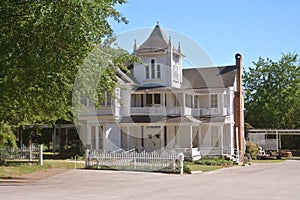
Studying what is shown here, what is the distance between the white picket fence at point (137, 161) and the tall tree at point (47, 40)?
9.15 metres

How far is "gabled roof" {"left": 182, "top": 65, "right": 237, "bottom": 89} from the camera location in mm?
42125

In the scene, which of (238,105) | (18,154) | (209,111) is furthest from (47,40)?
(238,105)

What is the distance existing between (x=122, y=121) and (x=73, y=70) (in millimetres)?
19790

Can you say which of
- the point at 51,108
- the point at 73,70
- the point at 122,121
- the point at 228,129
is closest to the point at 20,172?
the point at 51,108

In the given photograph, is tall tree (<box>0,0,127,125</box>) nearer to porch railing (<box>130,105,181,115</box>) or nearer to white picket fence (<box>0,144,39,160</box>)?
white picket fence (<box>0,144,39,160</box>)

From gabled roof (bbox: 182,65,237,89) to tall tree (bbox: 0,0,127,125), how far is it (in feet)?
78.0

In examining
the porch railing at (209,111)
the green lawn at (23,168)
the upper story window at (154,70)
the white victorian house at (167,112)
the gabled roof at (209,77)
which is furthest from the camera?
the gabled roof at (209,77)

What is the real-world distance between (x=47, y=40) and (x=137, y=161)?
11856 mm

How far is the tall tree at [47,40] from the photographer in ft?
55.6

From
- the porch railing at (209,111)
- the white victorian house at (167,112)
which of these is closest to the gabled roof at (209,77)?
the white victorian house at (167,112)

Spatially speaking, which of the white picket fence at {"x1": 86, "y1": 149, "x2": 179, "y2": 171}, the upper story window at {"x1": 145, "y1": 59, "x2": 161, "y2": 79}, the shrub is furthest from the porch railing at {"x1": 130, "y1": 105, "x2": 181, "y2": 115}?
the white picket fence at {"x1": 86, "y1": 149, "x2": 179, "y2": 171}

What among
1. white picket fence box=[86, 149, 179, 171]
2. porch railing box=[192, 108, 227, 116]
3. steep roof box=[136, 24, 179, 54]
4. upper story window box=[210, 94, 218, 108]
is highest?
steep roof box=[136, 24, 179, 54]

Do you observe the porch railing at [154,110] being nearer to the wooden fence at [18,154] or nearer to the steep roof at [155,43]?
the steep roof at [155,43]

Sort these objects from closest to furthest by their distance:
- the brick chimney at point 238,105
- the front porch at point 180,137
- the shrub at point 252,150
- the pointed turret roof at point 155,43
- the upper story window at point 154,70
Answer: the front porch at point 180,137
the pointed turret roof at point 155,43
the upper story window at point 154,70
the brick chimney at point 238,105
the shrub at point 252,150
